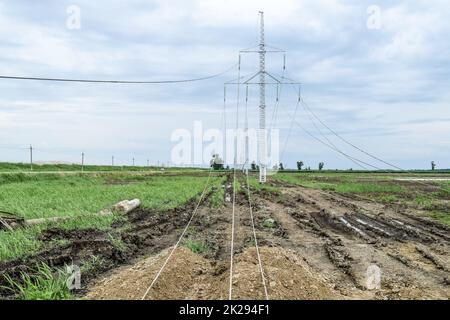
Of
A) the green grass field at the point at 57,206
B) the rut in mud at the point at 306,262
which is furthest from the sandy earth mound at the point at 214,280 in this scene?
the green grass field at the point at 57,206

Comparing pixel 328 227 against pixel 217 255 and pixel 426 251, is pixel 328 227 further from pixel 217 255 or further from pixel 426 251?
pixel 217 255

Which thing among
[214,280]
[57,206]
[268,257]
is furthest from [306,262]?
[57,206]

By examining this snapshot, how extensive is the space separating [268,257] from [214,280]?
4.14ft

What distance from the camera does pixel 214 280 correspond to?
770 centimetres

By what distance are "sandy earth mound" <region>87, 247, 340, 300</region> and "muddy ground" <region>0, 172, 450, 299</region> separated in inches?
0.7

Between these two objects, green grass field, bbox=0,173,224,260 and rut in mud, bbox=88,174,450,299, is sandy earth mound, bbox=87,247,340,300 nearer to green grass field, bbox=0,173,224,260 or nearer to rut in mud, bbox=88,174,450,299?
rut in mud, bbox=88,174,450,299

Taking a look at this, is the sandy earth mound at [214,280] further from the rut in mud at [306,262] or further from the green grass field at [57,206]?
the green grass field at [57,206]

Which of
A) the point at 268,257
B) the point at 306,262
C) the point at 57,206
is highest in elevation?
the point at 57,206

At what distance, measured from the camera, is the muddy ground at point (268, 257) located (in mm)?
7113

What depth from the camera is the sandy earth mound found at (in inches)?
263

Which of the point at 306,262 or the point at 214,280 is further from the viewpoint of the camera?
the point at 306,262

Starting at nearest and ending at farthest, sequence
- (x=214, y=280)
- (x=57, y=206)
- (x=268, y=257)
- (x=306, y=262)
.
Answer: (x=214, y=280) < (x=268, y=257) < (x=306, y=262) < (x=57, y=206)

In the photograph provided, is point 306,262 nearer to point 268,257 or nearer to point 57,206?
point 268,257
